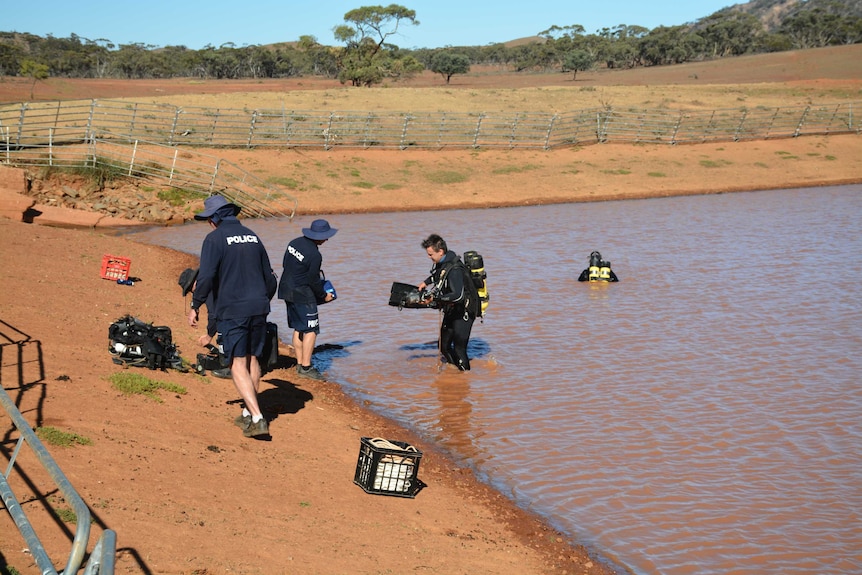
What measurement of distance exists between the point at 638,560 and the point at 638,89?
5467 cm

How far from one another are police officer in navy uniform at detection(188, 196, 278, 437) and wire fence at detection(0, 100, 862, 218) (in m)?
17.8

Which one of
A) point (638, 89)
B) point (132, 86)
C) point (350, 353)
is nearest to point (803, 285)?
point (350, 353)

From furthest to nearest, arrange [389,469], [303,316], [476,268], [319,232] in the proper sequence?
[476,268], [303,316], [319,232], [389,469]

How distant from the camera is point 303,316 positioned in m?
10.3

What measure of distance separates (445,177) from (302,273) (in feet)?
69.2

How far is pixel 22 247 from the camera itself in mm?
14281

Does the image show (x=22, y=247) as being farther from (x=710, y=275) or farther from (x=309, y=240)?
(x=710, y=275)

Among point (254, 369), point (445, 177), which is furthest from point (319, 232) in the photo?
point (445, 177)

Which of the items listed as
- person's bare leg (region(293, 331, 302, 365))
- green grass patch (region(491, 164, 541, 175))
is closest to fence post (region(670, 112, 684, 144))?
green grass patch (region(491, 164, 541, 175))

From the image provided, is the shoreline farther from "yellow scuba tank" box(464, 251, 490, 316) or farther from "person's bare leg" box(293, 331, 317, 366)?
"yellow scuba tank" box(464, 251, 490, 316)

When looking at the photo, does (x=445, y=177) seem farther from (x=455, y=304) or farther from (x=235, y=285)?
(x=235, y=285)

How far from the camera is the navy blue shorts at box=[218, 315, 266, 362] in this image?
304 inches

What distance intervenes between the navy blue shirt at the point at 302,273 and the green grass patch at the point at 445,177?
67.1ft

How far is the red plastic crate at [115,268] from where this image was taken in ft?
45.3
